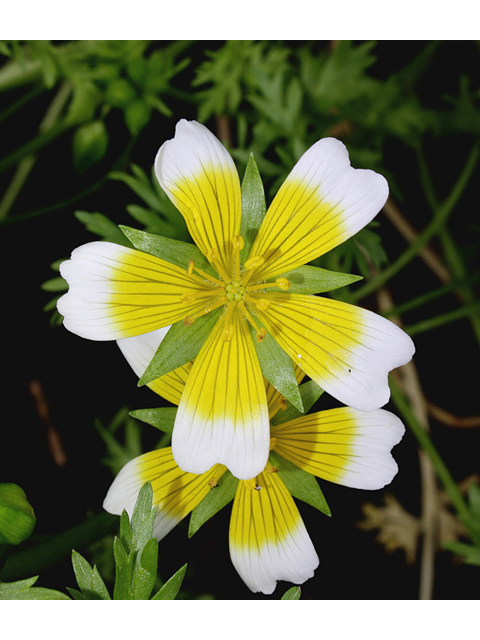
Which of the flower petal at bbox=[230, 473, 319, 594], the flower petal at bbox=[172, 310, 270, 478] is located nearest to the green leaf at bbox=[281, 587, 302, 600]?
the flower petal at bbox=[230, 473, 319, 594]

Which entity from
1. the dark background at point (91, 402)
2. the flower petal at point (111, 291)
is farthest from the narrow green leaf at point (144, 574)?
the dark background at point (91, 402)

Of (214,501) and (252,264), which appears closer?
(252,264)

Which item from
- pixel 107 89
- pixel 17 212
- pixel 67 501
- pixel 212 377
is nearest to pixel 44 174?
pixel 17 212

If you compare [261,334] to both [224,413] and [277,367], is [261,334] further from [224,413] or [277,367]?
[224,413]

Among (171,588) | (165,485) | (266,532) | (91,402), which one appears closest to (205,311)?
(165,485)

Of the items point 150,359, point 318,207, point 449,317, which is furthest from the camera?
point 449,317

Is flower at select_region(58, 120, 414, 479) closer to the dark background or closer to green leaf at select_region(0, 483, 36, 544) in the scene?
green leaf at select_region(0, 483, 36, 544)
